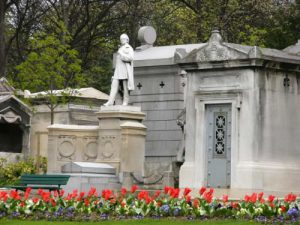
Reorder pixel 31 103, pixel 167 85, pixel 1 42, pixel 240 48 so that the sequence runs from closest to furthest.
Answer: pixel 240 48, pixel 167 85, pixel 31 103, pixel 1 42

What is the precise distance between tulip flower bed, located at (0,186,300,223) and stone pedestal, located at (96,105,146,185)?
8.65 m

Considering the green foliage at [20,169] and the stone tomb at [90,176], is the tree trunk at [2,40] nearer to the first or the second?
the green foliage at [20,169]

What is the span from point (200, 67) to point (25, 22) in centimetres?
2566

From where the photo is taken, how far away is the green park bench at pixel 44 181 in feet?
73.2

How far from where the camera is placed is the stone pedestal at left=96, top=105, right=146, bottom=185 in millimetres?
26875

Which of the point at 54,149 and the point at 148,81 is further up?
the point at 148,81

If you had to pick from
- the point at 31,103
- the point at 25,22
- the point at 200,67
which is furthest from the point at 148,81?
the point at 25,22

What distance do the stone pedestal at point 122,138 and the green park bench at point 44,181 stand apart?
3662mm

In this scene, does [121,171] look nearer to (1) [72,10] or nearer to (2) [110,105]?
(2) [110,105]

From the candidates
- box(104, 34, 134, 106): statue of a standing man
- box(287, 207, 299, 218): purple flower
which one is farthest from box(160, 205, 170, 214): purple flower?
box(104, 34, 134, 106): statue of a standing man

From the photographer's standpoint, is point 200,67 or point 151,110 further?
point 151,110

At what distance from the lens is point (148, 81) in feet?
102

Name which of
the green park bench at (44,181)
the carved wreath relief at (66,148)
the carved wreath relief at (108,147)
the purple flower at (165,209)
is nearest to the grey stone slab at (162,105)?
the carved wreath relief at (108,147)

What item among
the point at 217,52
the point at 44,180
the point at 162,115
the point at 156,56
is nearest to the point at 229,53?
the point at 217,52
